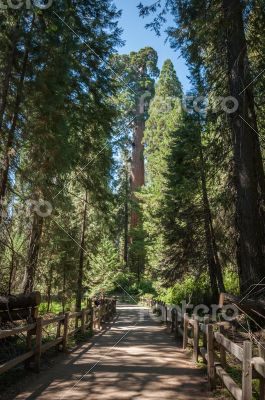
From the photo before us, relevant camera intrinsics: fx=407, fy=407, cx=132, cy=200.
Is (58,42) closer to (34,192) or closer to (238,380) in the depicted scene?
(34,192)

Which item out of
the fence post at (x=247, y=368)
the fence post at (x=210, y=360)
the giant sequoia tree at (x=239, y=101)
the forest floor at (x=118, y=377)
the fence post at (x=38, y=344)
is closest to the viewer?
the fence post at (x=247, y=368)

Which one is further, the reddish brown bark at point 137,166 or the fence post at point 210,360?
the reddish brown bark at point 137,166

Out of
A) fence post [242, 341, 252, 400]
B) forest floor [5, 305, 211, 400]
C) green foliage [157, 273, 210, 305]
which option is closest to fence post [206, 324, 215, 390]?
forest floor [5, 305, 211, 400]

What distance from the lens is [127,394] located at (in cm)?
616

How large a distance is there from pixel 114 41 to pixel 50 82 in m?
3.41

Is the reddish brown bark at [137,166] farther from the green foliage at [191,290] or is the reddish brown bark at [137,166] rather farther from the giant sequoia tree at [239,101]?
the giant sequoia tree at [239,101]

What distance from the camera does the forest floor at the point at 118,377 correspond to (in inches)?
244

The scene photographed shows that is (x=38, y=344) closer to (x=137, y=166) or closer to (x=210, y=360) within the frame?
(x=210, y=360)

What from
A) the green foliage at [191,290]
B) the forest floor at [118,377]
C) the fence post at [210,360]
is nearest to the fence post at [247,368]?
the forest floor at [118,377]

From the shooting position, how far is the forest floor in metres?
6.19

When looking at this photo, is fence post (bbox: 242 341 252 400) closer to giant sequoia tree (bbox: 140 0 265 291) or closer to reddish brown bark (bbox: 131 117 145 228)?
giant sequoia tree (bbox: 140 0 265 291)

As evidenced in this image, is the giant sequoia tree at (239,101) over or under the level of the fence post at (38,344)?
over

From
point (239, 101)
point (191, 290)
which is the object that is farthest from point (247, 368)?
point (191, 290)

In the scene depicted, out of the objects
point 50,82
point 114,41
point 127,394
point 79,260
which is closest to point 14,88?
point 50,82
